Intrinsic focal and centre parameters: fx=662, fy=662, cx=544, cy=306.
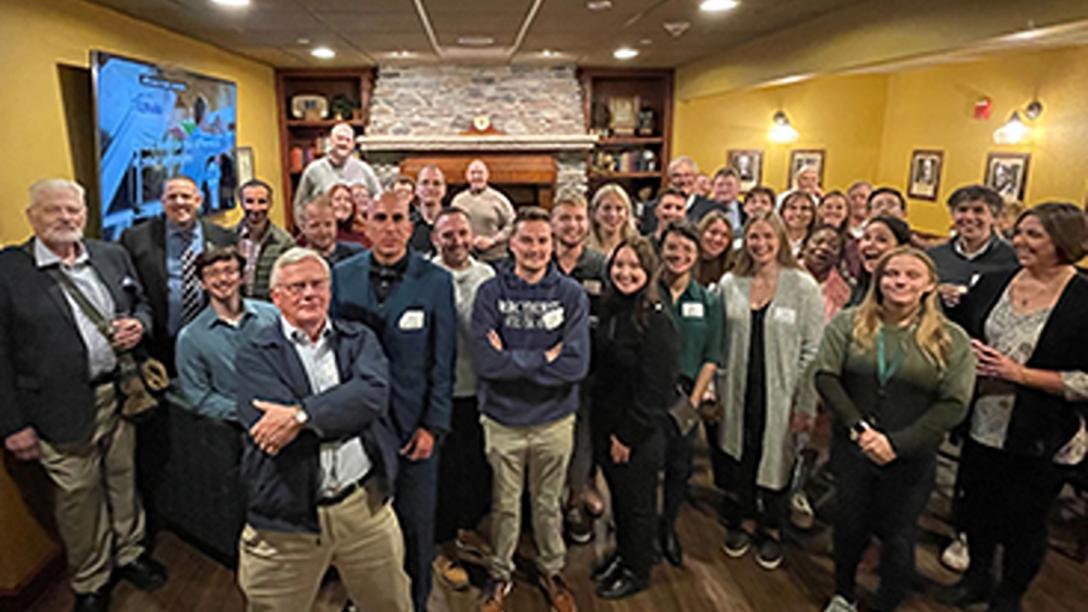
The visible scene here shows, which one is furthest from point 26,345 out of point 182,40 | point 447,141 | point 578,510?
point 447,141

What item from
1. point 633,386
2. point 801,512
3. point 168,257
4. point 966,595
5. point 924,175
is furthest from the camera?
point 924,175

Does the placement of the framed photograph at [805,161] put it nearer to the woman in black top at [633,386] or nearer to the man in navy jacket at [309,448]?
the woman in black top at [633,386]

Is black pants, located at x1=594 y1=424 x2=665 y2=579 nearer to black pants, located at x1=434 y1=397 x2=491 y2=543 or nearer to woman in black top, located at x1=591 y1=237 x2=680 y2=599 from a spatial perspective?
woman in black top, located at x1=591 y1=237 x2=680 y2=599

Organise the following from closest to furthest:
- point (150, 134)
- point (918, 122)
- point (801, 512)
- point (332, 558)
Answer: point (332, 558) < point (801, 512) < point (150, 134) < point (918, 122)

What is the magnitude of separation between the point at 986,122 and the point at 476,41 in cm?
456

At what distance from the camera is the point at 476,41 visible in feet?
18.1

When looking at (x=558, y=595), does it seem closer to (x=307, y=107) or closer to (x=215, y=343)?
(x=215, y=343)

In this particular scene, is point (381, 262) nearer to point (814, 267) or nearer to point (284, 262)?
point (284, 262)

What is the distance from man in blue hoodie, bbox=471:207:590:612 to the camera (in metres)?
2.37

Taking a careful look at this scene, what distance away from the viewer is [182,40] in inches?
190

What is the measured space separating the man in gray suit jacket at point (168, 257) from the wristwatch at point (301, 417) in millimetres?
1476

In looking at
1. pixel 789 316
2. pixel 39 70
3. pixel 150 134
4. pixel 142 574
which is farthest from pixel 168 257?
pixel 789 316

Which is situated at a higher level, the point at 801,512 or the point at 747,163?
the point at 747,163

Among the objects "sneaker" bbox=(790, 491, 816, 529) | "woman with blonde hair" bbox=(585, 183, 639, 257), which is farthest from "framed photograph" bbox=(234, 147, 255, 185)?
"sneaker" bbox=(790, 491, 816, 529)
